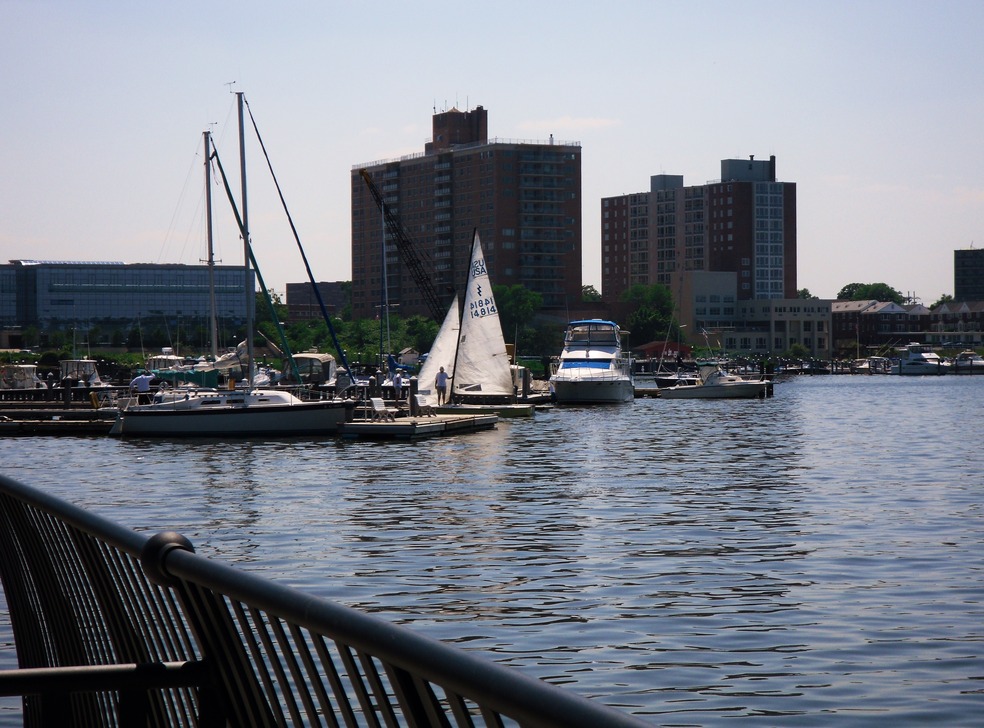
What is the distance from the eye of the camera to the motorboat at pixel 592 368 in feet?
287

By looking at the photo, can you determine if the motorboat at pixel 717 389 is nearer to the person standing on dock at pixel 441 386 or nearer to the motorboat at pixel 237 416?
the person standing on dock at pixel 441 386

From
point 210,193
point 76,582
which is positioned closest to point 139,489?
point 76,582

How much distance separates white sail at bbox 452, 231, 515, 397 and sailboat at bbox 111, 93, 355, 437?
14.9 m

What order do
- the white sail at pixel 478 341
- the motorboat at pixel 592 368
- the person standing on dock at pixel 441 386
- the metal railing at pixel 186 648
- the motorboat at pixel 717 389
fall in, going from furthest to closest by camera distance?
the motorboat at pixel 717 389, the motorboat at pixel 592 368, the white sail at pixel 478 341, the person standing on dock at pixel 441 386, the metal railing at pixel 186 648

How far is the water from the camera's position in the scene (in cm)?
1293

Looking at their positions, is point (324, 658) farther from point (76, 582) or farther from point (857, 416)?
point (857, 416)

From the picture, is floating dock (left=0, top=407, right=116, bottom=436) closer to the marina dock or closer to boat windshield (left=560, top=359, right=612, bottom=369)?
the marina dock

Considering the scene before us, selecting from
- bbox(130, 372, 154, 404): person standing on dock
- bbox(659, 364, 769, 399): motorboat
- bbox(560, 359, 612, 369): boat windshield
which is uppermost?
bbox(560, 359, 612, 369): boat windshield

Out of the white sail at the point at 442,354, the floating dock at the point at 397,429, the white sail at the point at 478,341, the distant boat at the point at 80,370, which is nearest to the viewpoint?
the floating dock at the point at 397,429

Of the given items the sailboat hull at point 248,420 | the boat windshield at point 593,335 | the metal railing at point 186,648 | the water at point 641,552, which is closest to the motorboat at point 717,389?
the boat windshield at point 593,335

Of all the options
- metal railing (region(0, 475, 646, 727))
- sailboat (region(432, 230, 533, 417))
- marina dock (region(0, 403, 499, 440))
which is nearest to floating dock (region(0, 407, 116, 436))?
marina dock (region(0, 403, 499, 440))

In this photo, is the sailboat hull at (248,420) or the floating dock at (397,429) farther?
the sailboat hull at (248,420)

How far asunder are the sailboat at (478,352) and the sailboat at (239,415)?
1359 centimetres

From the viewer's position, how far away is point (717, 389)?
113m
